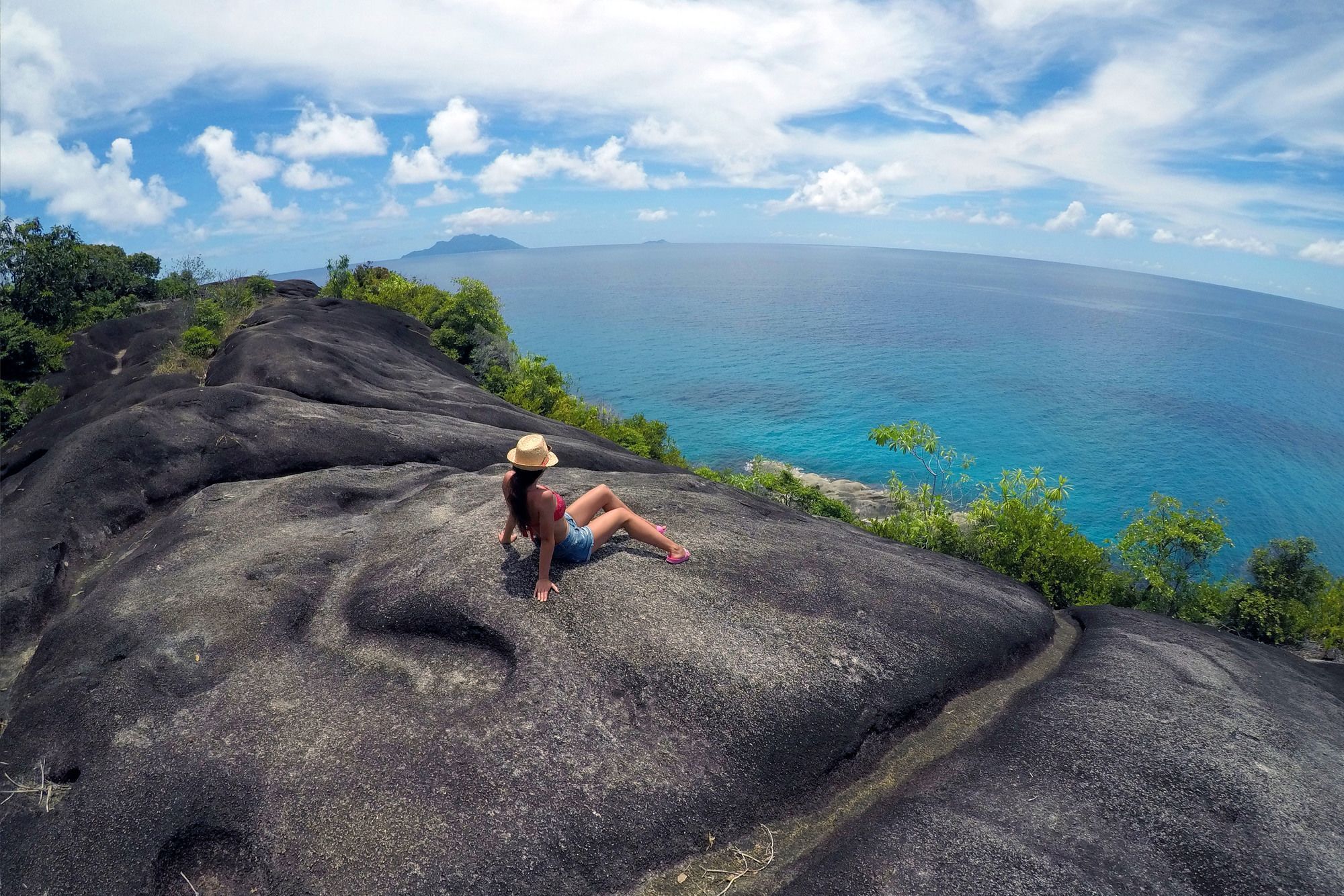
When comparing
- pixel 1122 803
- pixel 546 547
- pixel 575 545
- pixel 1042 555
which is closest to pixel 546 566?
pixel 546 547

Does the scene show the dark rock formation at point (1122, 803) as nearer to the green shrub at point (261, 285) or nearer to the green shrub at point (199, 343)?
the green shrub at point (199, 343)

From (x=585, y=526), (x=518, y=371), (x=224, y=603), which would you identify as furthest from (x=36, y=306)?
(x=585, y=526)

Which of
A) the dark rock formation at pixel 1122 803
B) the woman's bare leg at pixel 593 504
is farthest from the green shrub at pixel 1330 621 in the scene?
the woman's bare leg at pixel 593 504

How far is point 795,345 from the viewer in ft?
541

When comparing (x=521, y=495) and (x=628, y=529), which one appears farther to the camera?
(x=628, y=529)

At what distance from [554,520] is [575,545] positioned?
3.62 ft

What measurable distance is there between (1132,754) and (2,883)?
53.6 ft

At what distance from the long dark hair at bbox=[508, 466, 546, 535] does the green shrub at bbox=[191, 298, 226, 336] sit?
1700 inches

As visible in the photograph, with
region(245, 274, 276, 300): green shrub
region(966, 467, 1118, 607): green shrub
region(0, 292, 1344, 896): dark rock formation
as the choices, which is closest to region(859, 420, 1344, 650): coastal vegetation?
region(966, 467, 1118, 607): green shrub

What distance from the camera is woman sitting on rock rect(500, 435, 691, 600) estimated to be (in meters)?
10.9

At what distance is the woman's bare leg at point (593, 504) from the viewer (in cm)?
1258

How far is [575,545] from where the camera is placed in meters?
12.1

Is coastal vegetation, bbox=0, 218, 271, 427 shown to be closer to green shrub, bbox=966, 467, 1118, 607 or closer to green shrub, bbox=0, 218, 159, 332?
green shrub, bbox=0, 218, 159, 332

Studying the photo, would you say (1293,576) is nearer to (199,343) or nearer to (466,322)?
(466,322)
